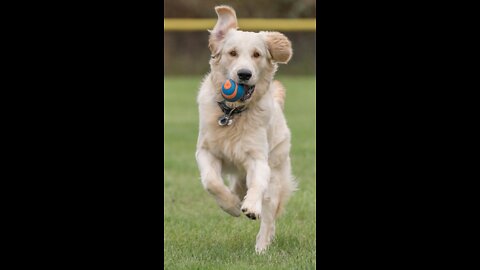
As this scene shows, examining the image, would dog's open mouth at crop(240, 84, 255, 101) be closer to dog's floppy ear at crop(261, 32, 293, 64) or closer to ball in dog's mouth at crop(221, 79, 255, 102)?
ball in dog's mouth at crop(221, 79, 255, 102)

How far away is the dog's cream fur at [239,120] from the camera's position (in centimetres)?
563

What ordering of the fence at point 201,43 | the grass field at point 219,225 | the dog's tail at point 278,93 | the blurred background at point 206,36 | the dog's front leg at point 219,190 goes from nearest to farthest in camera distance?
the grass field at point 219,225 → the dog's front leg at point 219,190 → the dog's tail at point 278,93 → the blurred background at point 206,36 → the fence at point 201,43

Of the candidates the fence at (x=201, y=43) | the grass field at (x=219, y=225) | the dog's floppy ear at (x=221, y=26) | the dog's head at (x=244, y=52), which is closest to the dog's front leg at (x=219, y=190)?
the grass field at (x=219, y=225)

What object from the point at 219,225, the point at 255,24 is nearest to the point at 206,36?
the point at 255,24

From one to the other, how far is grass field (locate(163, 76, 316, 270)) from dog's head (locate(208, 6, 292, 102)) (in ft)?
4.06

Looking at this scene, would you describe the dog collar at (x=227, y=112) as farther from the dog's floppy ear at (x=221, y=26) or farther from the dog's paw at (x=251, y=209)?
the dog's paw at (x=251, y=209)

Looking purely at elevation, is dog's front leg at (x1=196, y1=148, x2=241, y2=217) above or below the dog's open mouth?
below

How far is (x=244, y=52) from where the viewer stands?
5645 millimetres

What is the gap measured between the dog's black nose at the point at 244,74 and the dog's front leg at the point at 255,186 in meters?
0.66

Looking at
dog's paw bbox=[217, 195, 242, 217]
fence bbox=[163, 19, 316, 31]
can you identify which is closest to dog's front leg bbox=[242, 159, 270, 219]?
dog's paw bbox=[217, 195, 242, 217]

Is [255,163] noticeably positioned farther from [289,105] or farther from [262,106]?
[289,105]

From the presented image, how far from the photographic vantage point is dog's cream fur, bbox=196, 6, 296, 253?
222 inches

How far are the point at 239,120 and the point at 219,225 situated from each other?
1.33 meters
